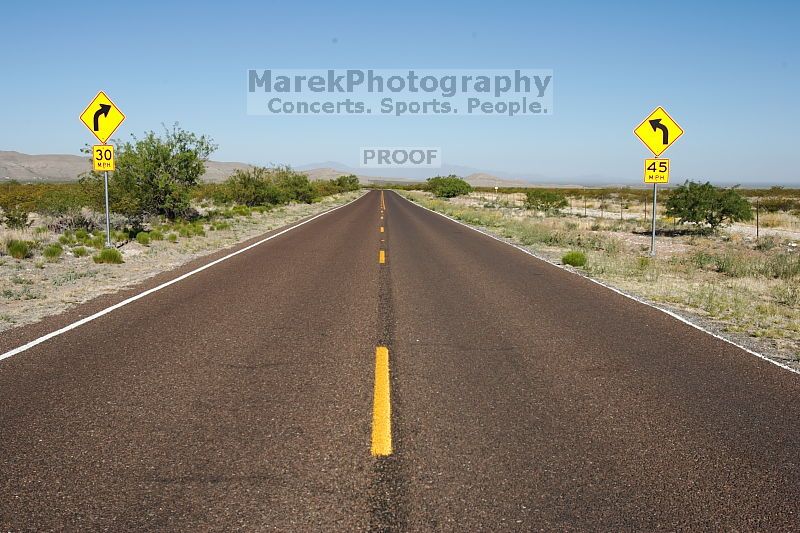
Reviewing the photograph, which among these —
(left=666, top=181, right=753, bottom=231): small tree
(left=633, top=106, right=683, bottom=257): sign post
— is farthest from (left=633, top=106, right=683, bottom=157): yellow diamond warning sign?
(left=666, top=181, right=753, bottom=231): small tree

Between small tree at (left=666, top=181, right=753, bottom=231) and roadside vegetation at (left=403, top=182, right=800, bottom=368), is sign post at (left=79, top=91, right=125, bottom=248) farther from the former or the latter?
small tree at (left=666, top=181, right=753, bottom=231)

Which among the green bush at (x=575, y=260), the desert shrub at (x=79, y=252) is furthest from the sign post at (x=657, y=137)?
the desert shrub at (x=79, y=252)

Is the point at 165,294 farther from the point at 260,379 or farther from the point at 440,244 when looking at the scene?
the point at 440,244

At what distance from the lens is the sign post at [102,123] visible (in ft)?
50.1

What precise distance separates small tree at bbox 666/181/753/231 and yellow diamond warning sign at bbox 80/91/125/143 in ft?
74.3

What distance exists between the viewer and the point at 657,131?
16422mm

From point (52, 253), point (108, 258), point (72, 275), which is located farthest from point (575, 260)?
point (52, 253)

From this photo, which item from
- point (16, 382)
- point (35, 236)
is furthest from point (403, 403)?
point (35, 236)

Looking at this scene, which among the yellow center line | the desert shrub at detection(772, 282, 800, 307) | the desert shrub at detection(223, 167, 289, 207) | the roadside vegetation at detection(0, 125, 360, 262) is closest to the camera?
the yellow center line

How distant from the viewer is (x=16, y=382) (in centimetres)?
545

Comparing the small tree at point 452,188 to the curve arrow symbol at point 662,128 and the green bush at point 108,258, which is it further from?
the green bush at point 108,258

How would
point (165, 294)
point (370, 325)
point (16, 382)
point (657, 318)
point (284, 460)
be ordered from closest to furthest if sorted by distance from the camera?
point (284, 460), point (16, 382), point (370, 325), point (657, 318), point (165, 294)

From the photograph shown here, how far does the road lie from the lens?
3381 mm

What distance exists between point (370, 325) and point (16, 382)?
3991 mm
